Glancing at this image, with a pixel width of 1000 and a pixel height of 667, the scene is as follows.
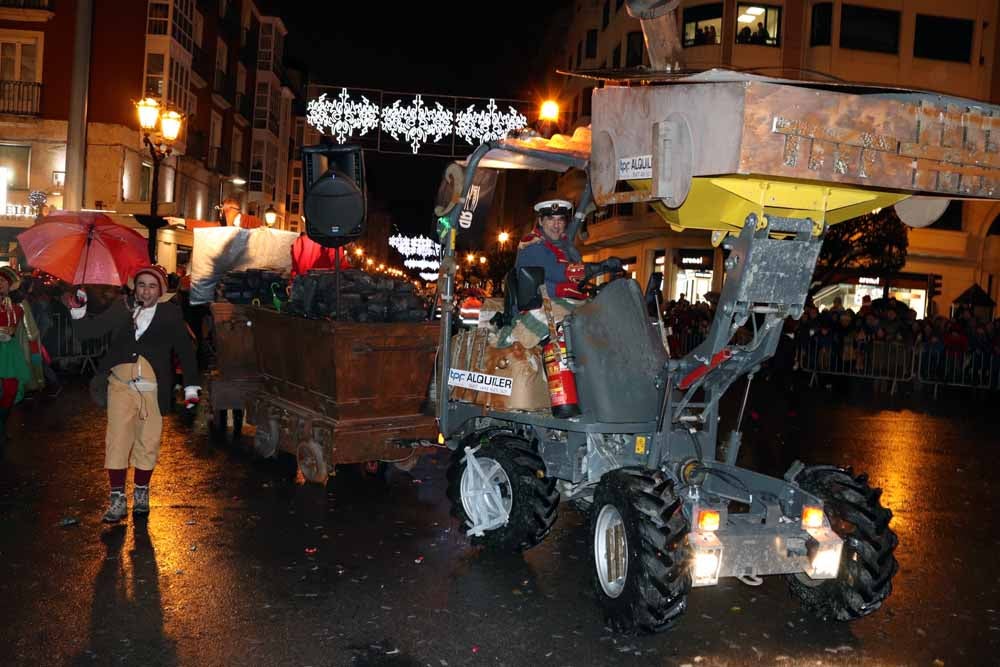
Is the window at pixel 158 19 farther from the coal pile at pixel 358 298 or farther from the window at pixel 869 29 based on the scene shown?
the coal pile at pixel 358 298

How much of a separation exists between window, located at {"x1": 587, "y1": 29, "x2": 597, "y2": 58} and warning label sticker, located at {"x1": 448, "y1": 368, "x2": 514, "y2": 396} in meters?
42.9

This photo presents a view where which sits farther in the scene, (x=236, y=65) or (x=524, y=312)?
(x=236, y=65)

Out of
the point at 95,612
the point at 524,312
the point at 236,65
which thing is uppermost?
the point at 236,65

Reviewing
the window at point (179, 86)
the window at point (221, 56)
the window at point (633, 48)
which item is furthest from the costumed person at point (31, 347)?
the window at point (221, 56)

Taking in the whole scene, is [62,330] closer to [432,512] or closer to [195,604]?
[432,512]

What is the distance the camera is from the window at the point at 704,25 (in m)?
34.2

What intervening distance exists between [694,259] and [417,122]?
19008mm

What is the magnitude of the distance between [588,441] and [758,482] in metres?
1.06

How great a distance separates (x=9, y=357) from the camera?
9.41 meters

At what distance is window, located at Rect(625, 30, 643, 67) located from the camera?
124ft

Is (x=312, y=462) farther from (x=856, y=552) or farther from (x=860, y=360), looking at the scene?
(x=860, y=360)

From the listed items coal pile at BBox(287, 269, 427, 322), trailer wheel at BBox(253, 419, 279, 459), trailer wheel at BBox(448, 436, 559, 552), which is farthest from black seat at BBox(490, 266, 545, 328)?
trailer wheel at BBox(253, 419, 279, 459)

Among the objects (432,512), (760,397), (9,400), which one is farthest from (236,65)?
(432,512)

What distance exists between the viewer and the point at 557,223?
22.9ft
